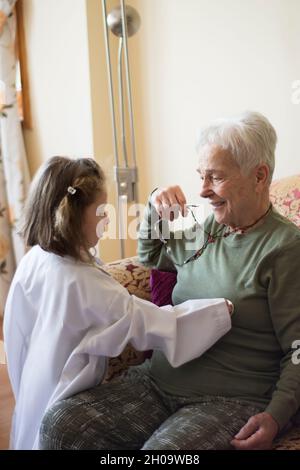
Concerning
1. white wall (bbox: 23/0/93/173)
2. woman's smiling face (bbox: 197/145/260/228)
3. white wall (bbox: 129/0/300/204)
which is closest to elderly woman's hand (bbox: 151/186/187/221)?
woman's smiling face (bbox: 197/145/260/228)

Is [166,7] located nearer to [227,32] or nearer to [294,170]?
[227,32]

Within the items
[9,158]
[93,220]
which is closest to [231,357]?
[93,220]

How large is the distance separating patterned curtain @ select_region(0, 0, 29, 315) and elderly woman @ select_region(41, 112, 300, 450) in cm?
166

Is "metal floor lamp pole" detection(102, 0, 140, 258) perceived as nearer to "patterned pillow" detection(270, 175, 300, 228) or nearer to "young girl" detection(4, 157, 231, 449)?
"patterned pillow" detection(270, 175, 300, 228)

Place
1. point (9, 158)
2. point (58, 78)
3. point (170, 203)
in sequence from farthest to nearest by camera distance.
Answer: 1. point (9, 158)
2. point (58, 78)
3. point (170, 203)

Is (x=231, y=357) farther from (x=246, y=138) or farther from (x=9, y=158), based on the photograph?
(x=9, y=158)

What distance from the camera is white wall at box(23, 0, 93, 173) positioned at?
2418mm

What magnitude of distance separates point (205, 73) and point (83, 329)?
4.33 feet

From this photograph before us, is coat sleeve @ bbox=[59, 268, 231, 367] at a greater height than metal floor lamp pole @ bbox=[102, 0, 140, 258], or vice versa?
metal floor lamp pole @ bbox=[102, 0, 140, 258]

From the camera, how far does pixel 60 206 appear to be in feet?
3.78

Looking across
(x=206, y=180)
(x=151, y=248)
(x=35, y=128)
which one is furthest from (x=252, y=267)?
(x=35, y=128)

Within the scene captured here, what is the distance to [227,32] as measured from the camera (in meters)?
1.93

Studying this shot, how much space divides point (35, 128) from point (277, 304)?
214 centimetres

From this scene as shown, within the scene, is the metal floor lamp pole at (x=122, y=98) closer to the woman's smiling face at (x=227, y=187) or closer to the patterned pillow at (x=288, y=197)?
the patterned pillow at (x=288, y=197)
